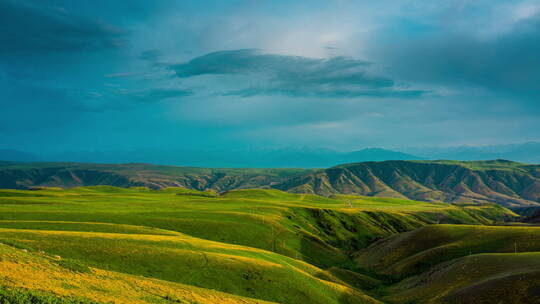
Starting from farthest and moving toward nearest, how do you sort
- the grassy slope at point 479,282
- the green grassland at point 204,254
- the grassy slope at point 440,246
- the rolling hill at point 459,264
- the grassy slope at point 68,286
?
the grassy slope at point 440,246 < the rolling hill at point 459,264 < the grassy slope at point 479,282 < the green grassland at point 204,254 < the grassy slope at point 68,286

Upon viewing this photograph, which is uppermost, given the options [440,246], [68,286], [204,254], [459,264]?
[68,286]

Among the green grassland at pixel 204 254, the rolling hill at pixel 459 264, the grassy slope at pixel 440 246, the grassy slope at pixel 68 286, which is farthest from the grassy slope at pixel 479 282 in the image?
the grassy slope at pixel 68 286

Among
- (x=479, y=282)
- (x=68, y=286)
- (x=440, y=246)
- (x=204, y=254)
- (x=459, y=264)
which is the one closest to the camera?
(x=68, y=286)

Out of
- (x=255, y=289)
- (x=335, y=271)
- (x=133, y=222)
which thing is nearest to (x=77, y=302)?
(x=255, y=289)

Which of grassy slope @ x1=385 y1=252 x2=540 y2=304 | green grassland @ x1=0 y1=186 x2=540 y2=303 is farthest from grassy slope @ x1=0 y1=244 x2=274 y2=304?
grassy slope @ x1=385 y1=252 x2=540 y2=304

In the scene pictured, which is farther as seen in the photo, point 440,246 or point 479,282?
point 440,246

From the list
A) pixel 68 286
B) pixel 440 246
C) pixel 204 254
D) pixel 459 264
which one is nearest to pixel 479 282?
pixel 459 264

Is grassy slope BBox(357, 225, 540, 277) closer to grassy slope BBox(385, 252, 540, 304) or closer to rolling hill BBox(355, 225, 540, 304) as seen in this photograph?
rolling hill BBox(355, 225, 540, 304)

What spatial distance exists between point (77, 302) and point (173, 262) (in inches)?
1237

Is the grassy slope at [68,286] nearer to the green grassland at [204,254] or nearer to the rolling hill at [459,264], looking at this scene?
the green grassland at [204,254]

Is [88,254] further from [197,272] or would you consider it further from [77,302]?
[77,302]

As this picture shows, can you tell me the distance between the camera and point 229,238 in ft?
357

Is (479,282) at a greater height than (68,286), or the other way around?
(68,286)

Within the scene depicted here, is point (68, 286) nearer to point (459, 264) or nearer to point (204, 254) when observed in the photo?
point (204, 254)
